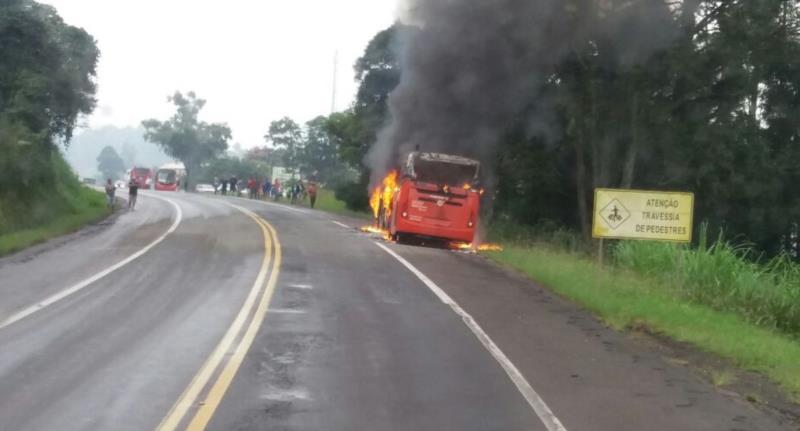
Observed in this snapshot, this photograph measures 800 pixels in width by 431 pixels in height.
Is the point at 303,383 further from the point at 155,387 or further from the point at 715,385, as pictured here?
the point at 715,385

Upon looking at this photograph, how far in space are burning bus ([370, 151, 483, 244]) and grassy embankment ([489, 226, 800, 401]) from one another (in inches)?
188

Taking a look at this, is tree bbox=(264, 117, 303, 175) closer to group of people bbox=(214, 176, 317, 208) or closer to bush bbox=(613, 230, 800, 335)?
group of people bbox=(214, 176, 317, 208)

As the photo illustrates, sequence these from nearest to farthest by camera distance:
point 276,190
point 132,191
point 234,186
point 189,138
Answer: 1. point 132,191
2. point 276,190
3. point 234,186
4. point 189,138

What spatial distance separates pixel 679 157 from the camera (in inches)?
1329

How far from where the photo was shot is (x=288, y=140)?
93125 millimetres

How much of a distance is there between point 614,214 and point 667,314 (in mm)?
2751

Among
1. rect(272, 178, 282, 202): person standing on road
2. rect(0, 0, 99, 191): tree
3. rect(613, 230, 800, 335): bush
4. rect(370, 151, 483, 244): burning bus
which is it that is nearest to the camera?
rect(613, 230, 800, 335): bush

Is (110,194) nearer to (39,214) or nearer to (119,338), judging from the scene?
(39,214)

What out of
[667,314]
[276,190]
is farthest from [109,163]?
[667,314]

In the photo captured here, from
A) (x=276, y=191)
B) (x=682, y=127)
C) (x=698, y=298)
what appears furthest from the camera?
(x=276, y=191)

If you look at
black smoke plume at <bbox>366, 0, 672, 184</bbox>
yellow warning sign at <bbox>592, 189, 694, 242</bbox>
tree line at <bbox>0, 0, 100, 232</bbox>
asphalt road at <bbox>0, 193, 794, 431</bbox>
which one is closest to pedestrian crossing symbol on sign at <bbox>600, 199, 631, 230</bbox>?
yellow warning sign at <bbox>592, 189, 694, 242</bbox>

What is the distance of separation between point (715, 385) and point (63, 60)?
31.0 m

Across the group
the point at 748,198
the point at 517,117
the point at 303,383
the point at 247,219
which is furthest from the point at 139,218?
the point at 303,383

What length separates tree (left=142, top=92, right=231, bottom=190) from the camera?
112000mm
